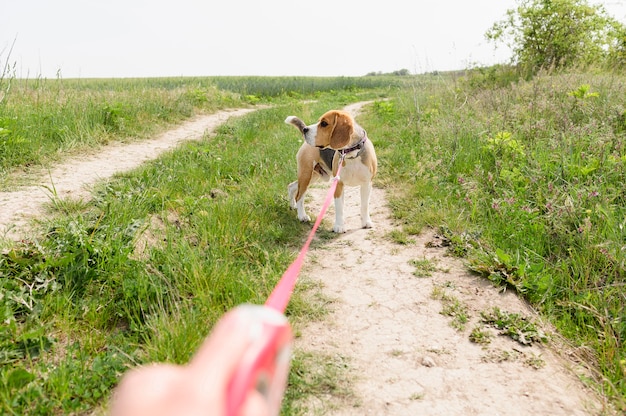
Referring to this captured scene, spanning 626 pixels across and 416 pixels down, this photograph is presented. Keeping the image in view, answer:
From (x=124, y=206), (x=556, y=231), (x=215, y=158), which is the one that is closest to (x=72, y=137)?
(x=215, y=158)

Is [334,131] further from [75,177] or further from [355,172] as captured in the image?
[75,177]

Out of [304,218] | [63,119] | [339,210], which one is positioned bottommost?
[304,218]

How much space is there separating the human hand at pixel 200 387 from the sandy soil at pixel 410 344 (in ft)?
5.76

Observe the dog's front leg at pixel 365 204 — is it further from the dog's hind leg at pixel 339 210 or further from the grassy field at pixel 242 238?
the grassy field at pixel 242 238

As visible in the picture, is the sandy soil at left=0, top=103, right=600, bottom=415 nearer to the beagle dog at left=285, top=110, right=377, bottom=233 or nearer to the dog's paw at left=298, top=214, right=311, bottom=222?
the beagle dog at left=285, top=110, right=377, bottom=233

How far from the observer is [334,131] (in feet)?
14.0

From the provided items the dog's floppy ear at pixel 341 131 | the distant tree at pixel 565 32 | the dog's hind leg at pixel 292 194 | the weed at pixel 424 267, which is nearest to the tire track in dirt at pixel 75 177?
the dog's hind leg at pixel 292 194

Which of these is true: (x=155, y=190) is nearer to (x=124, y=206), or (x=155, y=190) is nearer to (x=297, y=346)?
(x=124, y=206)

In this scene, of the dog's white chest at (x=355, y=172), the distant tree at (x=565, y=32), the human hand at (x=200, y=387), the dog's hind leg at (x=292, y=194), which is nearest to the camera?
the human hand at (x=200, y=387)

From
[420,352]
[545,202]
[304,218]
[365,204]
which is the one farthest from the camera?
[304,218]

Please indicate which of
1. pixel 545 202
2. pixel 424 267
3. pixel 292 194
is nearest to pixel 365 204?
pixel 292 194

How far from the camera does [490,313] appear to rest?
114 inches

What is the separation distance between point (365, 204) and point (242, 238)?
4.93ft

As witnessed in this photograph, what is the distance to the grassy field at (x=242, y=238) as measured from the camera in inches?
89.6
